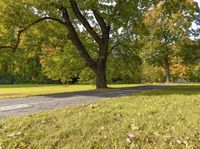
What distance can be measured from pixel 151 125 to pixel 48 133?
6.96ft

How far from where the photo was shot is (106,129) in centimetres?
684

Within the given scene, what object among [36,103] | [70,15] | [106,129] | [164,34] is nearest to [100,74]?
[70,15]

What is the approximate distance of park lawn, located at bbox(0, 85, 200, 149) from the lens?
6164 millimetres

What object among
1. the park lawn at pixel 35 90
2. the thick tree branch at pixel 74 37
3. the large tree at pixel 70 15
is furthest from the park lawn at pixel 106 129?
the thick tree branch at pixel 74 37

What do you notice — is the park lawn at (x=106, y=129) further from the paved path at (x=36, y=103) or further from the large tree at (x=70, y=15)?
the large tree at (x=70, y=15)

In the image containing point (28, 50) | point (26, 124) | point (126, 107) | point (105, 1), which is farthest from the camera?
point (28, 50)

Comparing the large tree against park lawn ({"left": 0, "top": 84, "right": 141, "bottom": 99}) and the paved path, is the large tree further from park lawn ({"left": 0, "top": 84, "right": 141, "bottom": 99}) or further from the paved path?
the paved path

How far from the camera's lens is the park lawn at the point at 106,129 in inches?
243

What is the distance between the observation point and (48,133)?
6801 millimetres

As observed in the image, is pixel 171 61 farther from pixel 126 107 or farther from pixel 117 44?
pixel 126 107

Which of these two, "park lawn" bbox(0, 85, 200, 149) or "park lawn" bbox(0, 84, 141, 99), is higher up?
"park lawn" bbox(0, 84, 141, 99)

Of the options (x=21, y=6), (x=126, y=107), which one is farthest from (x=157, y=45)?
(x=126, y=107)

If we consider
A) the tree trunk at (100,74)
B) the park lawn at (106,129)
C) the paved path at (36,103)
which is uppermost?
the tree trunk at (100,74)

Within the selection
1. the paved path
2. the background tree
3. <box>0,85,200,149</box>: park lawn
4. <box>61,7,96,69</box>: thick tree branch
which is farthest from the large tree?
the background tree
